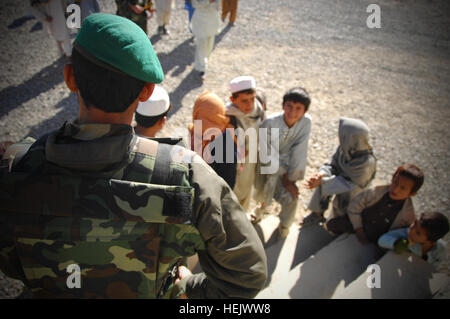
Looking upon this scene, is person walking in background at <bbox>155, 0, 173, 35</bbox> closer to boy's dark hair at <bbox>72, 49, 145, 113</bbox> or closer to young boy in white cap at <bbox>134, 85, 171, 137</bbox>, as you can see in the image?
young boy in white cap at <bbox>134, 85, 171, 137</bbox>

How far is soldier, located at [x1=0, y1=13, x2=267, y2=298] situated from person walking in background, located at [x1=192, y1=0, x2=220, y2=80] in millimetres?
5290

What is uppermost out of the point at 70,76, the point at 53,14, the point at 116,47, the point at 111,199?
the point at 53,14

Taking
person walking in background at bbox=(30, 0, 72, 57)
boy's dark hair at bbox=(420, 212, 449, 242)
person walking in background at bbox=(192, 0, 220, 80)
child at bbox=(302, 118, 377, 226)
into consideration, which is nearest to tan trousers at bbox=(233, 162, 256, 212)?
child at bbox=(302, 118, 377, 226)

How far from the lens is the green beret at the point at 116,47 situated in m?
1.07

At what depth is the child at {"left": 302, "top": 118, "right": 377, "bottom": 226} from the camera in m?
3.02

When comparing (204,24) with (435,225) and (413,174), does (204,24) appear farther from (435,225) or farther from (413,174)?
(435,225)

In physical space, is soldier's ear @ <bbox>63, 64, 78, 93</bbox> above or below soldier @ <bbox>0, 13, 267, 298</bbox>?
above

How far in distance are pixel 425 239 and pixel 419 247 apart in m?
0.13

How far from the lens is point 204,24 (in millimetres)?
5984

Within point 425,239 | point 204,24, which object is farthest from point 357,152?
point 204,24

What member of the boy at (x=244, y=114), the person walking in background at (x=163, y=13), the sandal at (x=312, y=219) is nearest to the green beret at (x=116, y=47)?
the boy at (x=244, y=114)

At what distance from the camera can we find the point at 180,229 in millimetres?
1234

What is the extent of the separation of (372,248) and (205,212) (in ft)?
8.69

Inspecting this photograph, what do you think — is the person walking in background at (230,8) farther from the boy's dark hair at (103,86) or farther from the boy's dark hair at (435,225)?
the boy's dark hair at (103,86)
